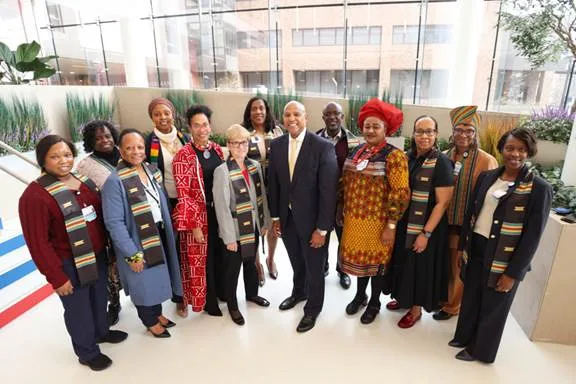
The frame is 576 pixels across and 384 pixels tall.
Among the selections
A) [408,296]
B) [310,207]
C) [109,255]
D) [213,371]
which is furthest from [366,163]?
[109,255]

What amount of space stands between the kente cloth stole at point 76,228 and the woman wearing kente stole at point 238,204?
0.73 meters

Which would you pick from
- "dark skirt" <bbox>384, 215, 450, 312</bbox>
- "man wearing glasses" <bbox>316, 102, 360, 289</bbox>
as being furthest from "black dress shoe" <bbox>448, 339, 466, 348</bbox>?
"man wearing glasses" <bbox>316, 102, 360, 289</bbox>

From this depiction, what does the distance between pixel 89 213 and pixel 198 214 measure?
595mm

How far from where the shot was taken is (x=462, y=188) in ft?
7.11

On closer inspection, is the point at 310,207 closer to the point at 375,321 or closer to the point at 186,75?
the point at 375,321

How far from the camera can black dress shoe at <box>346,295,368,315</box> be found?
2545 mm

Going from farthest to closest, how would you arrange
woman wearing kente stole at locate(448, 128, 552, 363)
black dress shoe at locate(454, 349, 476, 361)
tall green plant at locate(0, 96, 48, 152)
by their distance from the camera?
tall green plant at locate(0, 96, 48, 152) < black dress shoe at locate(454, 349, 476, 361) < woman wearing kente stole at locate(448, 128, 552, 363)

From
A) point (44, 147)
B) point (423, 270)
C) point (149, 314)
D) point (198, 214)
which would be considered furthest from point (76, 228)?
point (423, 270)

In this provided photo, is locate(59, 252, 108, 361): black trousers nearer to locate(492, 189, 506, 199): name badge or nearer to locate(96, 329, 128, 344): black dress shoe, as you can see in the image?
locate(96, 329, 128, 344): black dress shoe

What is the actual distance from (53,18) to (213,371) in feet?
37.0

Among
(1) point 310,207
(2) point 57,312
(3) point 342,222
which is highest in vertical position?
(1) point 310,207

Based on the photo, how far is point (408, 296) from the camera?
2.29 m

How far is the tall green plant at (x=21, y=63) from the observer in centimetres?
552

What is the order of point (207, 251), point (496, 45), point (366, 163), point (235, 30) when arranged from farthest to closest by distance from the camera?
point (235, 30)
point (496, 45)
point (207, 251)
point (366, 163)
